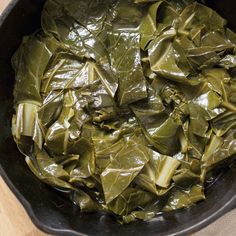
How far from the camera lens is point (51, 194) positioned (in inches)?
80.0

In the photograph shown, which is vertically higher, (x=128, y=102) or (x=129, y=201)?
(x=128, y=102)

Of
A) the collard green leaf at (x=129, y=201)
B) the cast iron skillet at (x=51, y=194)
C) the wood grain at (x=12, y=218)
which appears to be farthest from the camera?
the wood grain at (x=12, y=218)

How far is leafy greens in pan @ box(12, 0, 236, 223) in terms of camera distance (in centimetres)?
195

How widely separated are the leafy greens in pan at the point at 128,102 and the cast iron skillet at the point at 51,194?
→ 1.6 inches

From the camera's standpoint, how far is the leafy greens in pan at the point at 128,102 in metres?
1.95

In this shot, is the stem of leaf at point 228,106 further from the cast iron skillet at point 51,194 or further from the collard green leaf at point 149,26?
the collard green leaf at point 149,26

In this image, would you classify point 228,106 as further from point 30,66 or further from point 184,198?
point 30,66

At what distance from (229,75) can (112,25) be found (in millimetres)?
546

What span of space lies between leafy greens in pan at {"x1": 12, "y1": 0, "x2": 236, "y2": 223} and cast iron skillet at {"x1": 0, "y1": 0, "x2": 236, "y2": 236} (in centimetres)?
4

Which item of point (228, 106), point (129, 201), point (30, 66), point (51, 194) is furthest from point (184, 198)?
point (30, 66)

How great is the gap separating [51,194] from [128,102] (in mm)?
514

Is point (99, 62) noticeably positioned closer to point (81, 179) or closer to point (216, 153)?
point (81, 179)

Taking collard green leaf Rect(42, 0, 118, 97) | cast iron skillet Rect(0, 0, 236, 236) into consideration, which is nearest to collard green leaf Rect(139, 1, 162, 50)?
collard green leaf Rect(42, 0, 118, 97)

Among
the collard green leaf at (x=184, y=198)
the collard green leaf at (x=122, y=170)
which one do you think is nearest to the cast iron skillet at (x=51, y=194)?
the collard green leaf at (x=184, y=198)
